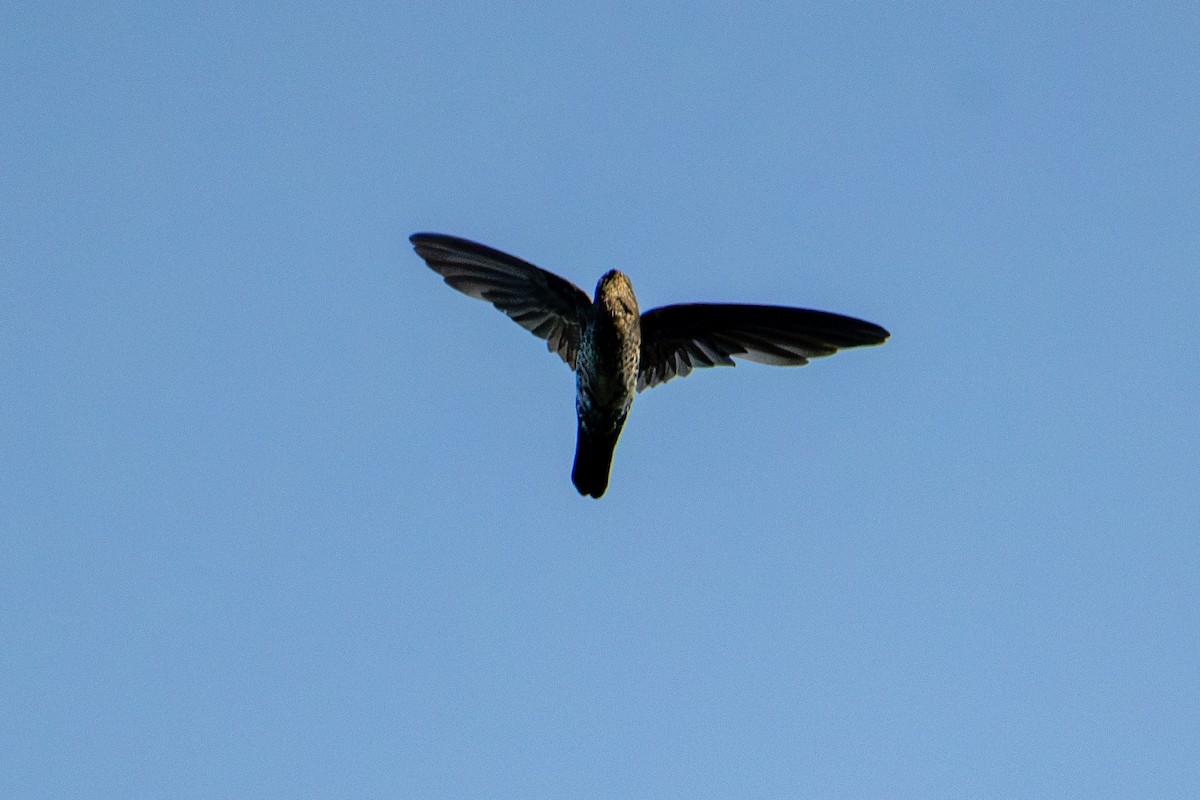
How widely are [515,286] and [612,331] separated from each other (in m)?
1.32

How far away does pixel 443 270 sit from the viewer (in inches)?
453

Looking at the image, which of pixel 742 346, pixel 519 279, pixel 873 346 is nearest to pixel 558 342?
pixel 519 279

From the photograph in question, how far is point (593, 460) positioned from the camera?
36.5 feet

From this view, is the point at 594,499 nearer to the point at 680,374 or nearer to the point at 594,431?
the point at 594,431

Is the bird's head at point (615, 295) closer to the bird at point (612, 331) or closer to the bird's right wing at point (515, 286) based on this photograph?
the bird at point (612, 331)

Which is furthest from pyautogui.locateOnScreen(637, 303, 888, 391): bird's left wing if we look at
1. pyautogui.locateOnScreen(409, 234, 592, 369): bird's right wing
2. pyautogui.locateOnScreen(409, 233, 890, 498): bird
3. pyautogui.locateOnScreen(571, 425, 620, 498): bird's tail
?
pyautogui.locateOnScreen(571, 425, 620, 498): bird's tail

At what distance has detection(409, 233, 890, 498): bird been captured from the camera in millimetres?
10703

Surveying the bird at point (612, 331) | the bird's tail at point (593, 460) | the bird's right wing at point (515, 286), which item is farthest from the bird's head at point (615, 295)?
the bird's tail at point (593, 460)

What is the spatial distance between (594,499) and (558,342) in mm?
1322

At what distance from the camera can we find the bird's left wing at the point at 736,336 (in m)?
11.2

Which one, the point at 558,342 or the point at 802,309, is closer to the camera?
the point at 802,309

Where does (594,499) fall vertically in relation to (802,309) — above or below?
below

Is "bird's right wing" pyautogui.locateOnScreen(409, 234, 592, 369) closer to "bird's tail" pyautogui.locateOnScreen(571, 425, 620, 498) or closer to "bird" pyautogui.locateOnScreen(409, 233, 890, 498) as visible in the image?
"bird" pyautogui.locateOnScreen(409, 233, 890, 498)

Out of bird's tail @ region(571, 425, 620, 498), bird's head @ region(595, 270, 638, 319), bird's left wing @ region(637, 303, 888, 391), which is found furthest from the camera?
bird's left wing @ region(637, 303, 888, 391)
